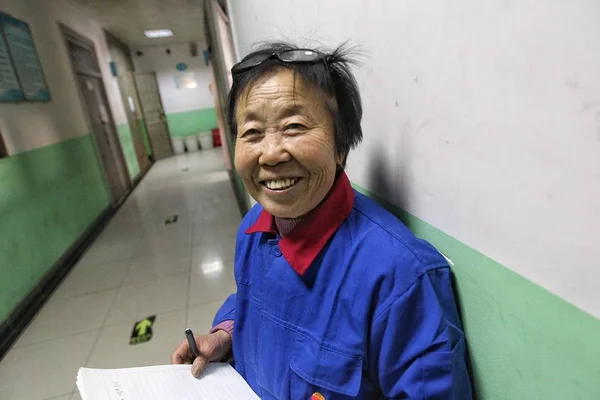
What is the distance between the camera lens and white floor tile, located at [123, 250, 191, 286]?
8.52 ft

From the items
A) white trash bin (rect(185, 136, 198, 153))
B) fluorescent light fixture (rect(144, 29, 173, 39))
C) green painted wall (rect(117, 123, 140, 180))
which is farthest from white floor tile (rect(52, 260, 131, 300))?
white trash bin (rect(185, 136, 198, 153))

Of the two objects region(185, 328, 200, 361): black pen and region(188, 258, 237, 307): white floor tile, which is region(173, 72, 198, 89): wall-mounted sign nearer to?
region(188, 258, 237, 307): white floor tile

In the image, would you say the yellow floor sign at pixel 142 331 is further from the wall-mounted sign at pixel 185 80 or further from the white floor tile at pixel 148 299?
the wall-mounted sign at pixel 185 80

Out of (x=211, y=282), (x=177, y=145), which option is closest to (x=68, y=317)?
(x=211, y=282)

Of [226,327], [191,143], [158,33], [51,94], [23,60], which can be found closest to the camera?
[226,327]

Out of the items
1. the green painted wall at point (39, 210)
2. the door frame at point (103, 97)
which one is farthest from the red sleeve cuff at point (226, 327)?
the door frame at point (103, 97)

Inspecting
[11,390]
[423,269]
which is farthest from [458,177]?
[11,390]

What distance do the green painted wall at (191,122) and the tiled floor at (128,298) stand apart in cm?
545

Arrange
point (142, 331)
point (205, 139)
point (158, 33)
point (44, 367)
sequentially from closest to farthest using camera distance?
A: 1. point (44, 367)
2. point (142, 331)
3. point (158, 33)
4. point (205, 139)

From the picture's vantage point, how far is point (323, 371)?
1.74 feet

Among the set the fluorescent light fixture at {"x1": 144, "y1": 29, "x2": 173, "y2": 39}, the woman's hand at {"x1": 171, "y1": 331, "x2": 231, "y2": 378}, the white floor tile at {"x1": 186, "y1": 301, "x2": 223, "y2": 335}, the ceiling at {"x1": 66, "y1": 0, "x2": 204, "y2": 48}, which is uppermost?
the fluorescent light fixture at {"x1": 144, "y1": 29, "x2": 173, "y2": 39}

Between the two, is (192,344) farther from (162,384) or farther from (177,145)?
(177,145)

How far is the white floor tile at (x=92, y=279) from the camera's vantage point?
2537mm

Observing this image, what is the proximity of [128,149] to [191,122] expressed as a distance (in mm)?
3522
